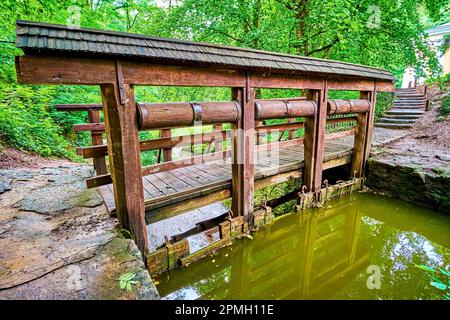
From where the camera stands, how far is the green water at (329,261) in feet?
9.50

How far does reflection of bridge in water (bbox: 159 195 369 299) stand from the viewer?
291 centimetres

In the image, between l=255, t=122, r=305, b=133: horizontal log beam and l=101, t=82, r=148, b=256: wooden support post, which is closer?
l=101, t=82, r=148, b=256: wooden support post

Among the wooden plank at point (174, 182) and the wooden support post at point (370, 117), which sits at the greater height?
the wooden support post at point (370, 117)

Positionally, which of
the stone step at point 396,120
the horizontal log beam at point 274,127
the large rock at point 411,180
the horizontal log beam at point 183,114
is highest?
the horizontal log beam at point 183,114

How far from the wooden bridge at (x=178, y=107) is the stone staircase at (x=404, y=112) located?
4961 millimetres

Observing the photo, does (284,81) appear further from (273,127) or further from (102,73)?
(102,73)

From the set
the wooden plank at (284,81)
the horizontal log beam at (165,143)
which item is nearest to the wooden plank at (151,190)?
the horizontal log beam at (165,143)

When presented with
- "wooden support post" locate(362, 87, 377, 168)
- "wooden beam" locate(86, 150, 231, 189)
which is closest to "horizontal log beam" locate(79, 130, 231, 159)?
"wooden beam" locate(86, 150, 231, 189)

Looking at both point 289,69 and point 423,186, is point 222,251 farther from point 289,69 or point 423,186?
point 423,186

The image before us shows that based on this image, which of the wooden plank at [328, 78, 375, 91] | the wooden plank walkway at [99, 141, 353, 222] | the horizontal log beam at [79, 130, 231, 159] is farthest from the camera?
the wooden plank at [328, 78, 375, 91]

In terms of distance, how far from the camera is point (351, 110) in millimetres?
4902

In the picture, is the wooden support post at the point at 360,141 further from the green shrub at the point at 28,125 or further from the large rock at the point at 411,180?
the green shrub at the point at 28,125

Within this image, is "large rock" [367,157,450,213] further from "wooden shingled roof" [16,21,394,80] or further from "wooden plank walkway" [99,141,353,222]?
"wooden shingled roof" [16,21,394,80]

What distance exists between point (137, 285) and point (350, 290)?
262cm
